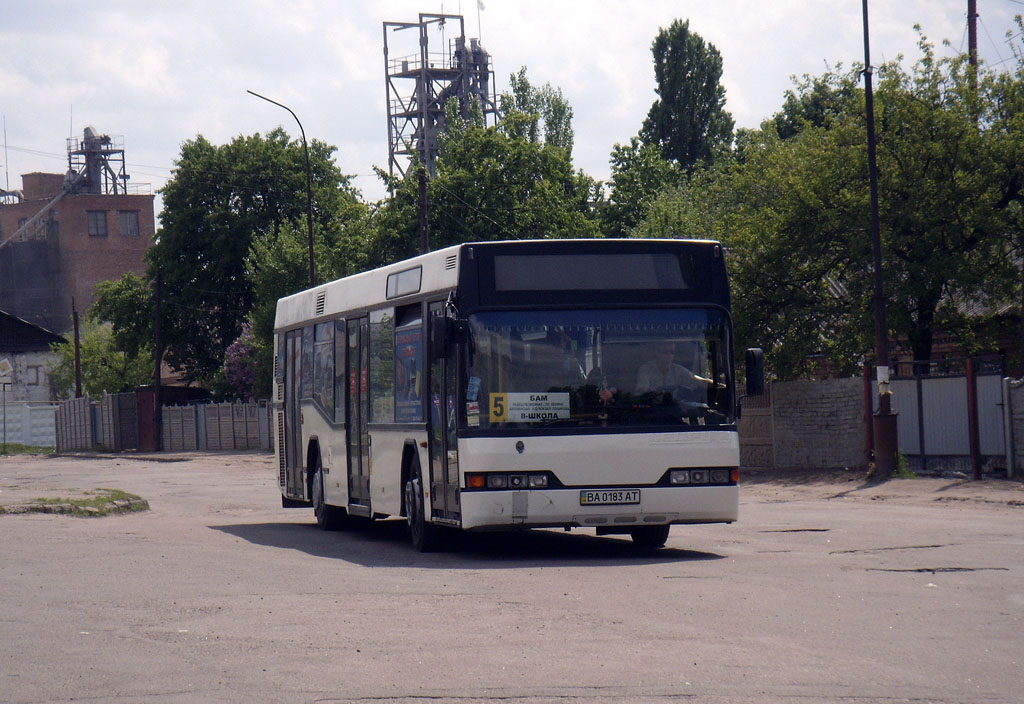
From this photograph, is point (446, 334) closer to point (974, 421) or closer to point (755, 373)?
point (755, 373)

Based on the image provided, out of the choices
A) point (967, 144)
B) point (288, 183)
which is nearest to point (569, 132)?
point (288, 183)

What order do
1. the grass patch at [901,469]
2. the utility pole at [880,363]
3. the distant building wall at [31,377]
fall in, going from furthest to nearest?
the distant building wall at [31,377]
the grass patch at [901,469]
the utility pole at [880,363]

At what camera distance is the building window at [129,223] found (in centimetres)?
10175

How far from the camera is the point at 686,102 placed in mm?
77438

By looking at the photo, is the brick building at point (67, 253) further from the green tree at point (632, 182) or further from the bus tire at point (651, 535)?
the bus tire at point (651, 535)

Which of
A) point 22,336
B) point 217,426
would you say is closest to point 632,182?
point 217,426

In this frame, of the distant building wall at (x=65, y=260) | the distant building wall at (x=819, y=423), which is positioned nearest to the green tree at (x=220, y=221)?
the distant building wall at (x=65, y=260)

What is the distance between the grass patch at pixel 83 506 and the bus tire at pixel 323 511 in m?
3.94

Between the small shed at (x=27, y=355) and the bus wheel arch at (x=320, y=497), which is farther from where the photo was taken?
the small shed at (x=27, y=355)

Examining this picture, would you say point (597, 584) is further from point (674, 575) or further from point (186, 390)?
point (186, 390)

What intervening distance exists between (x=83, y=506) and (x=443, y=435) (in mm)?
8989

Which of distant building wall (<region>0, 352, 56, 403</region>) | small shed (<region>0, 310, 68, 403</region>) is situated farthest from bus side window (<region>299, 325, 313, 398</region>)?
distant building wall (<region>0, 352, 56, 403</region>)

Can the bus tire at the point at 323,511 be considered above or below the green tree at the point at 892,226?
below

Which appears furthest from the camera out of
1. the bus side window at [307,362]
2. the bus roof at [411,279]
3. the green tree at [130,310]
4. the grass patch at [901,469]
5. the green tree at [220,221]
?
the green tree at [130,310]
